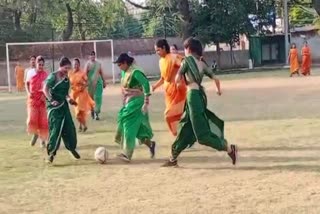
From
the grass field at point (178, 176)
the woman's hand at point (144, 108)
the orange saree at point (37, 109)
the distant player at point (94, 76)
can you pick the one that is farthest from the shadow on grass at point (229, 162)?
the distant player at point (94, 76)

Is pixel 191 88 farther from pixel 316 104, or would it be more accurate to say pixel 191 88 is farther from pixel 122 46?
pixel 122 46

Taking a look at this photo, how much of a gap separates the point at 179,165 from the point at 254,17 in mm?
36214

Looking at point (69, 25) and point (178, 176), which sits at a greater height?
point (69, 25)

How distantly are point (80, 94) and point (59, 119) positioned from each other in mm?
4136

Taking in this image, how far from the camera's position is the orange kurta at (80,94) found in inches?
543

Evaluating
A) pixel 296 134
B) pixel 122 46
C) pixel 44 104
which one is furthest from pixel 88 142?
pixel 122 46

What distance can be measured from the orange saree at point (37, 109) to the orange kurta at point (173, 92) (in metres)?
2.13

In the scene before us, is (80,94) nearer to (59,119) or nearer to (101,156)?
(59,119)

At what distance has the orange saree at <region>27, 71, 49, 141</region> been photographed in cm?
1147

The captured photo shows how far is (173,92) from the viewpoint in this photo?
1084cm

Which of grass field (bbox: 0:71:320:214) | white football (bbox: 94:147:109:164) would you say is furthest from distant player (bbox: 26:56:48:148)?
white football (bbox: 94:147:109:164)

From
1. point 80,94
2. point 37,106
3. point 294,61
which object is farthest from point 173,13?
point 37,106

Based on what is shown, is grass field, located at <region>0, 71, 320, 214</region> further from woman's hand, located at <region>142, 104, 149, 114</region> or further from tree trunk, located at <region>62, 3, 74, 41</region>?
tree trunk, located at <region>62, 3, 74, 41</region>

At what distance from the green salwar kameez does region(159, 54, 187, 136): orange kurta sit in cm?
177
